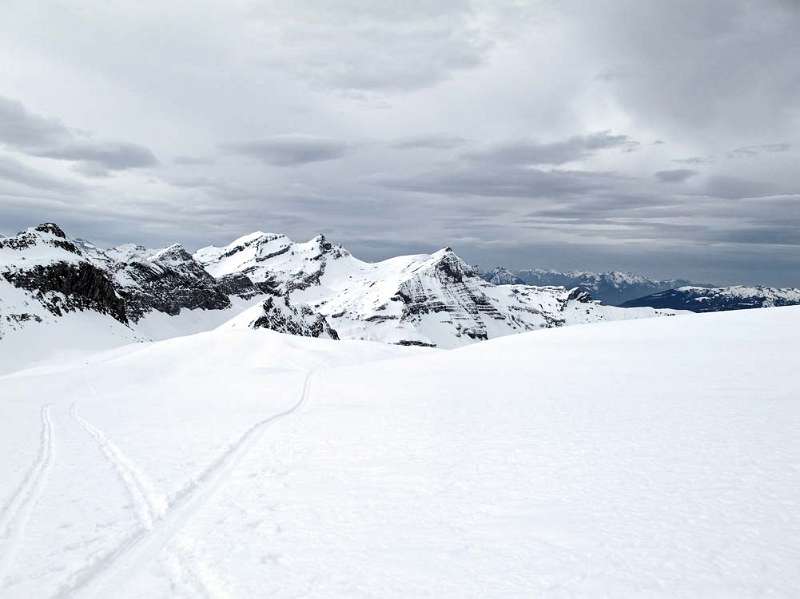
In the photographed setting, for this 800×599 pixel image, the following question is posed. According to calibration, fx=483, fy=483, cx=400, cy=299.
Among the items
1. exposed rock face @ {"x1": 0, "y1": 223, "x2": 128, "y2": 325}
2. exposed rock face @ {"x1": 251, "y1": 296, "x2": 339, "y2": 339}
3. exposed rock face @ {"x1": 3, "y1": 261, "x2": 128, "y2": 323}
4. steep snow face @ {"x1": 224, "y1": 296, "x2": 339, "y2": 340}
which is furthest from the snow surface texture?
exposed rock face @ {"x1": 3, "y1": 261, "x2": 128, "y2": 323}

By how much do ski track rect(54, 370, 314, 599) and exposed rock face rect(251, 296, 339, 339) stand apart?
4335 inches

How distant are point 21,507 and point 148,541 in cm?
375

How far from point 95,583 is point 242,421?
36.0 feet

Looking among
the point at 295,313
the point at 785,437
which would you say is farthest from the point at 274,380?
the point at 295,313

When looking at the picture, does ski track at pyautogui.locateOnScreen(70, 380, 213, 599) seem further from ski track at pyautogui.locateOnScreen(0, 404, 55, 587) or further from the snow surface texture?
ski track at pyautogui.locateOnScreen(0, 404, 55, 587)

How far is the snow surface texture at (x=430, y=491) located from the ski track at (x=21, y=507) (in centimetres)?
5

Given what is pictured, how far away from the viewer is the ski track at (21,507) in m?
7.47

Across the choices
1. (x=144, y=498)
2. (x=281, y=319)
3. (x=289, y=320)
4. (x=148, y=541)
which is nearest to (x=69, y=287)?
(x=281, y=319)

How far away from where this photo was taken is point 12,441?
50.6ft

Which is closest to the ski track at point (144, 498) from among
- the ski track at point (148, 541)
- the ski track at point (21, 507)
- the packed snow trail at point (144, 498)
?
the packed snow trail at point (144, 498)

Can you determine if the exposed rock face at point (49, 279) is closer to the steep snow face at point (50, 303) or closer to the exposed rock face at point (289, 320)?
the steep snow face at point (50, 303)

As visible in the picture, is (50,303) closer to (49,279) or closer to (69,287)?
(49,279)

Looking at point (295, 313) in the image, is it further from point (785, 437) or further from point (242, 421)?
point (785, 437)

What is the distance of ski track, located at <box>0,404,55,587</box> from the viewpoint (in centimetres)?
747
